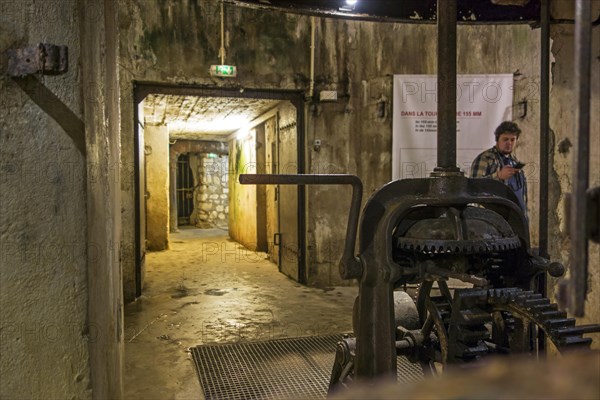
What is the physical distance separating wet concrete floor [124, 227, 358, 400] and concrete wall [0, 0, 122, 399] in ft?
4.49

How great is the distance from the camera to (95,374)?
219 centimetres

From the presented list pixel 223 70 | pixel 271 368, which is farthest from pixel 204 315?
pixel 223 70

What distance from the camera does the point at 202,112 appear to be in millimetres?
8672

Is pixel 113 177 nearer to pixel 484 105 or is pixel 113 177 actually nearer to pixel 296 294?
pixel 296 294

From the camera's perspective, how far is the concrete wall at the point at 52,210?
2033 mm

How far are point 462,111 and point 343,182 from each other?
4578 millimetres

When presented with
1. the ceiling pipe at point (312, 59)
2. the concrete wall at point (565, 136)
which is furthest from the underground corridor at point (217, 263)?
the concrete wall at point (565, 136)

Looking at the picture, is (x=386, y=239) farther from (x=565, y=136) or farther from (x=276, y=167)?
(x=276, y=167)

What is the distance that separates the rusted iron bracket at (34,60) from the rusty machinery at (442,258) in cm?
90

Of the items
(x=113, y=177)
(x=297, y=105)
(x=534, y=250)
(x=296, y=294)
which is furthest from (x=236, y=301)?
(x=534, y=250)

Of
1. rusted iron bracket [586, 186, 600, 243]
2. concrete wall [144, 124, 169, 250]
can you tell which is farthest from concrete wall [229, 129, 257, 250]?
rusted iron bracket [586, 186, 600, 243]

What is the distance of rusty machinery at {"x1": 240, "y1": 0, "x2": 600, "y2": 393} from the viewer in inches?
78.7

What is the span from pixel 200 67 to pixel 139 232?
7.15 feet

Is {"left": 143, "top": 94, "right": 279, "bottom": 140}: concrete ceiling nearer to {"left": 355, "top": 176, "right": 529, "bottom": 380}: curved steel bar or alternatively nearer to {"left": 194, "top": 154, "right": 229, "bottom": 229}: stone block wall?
{"left": 194, "top": 154, "right": 229, "bottom": 229}: stone block wall
